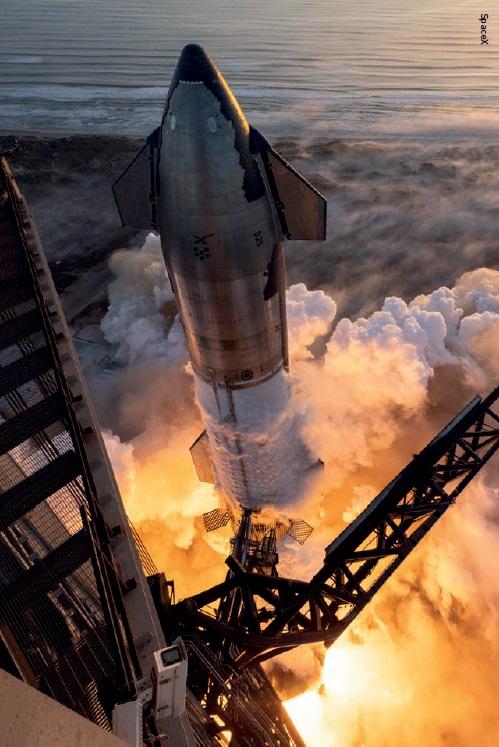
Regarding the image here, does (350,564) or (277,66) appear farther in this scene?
(277,66)

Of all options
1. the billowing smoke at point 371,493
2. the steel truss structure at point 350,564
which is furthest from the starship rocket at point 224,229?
the steel truss structure at point 350,564

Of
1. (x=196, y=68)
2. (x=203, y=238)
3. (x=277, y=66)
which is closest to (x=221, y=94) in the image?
(x=196, y=68)

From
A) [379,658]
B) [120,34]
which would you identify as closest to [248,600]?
[379,658]

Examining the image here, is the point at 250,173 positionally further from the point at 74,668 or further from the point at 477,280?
the point at 477,280

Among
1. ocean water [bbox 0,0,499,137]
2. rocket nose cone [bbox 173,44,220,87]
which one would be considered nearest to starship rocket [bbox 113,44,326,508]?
rocket nose cone [bbox 173,44,220,87]

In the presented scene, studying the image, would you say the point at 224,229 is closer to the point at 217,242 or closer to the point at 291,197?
the point at 217,242

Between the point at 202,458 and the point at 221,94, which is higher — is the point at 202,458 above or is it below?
below
